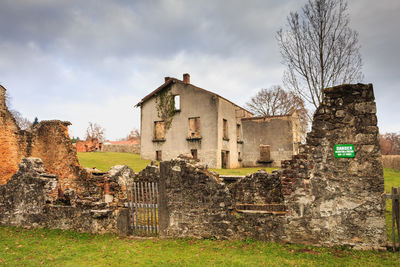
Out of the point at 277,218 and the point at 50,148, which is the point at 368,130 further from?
the point at 50,148

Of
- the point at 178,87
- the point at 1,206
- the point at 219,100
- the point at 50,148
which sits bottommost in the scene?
the point at 1,206

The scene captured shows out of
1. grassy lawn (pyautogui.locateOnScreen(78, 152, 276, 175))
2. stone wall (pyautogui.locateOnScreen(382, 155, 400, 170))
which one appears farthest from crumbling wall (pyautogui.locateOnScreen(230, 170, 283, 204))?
stone wall (pyautogui.locateOnScreen(382, 155, 400, 170))

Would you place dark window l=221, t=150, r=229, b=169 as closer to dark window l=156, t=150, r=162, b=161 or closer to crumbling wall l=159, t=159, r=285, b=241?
dark window l=156, t=150, r=162, b=161

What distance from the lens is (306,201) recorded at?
22.3 ft

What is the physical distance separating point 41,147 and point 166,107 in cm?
1426

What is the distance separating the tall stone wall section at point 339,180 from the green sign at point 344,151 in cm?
8

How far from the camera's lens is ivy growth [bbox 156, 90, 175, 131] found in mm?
27547

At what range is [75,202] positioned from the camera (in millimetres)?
9484

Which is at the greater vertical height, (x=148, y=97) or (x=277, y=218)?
(x=148, y=97)

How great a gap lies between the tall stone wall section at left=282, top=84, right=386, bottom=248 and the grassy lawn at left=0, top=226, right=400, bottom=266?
1.33 ft

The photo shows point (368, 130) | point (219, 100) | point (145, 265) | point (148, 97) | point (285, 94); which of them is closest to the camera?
point (145, 265)

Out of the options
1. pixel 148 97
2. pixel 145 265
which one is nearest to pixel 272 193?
pixel 145 265

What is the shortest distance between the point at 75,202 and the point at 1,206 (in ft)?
8.64

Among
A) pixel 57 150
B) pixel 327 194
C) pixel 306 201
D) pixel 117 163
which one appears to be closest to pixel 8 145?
pixel 57 150
